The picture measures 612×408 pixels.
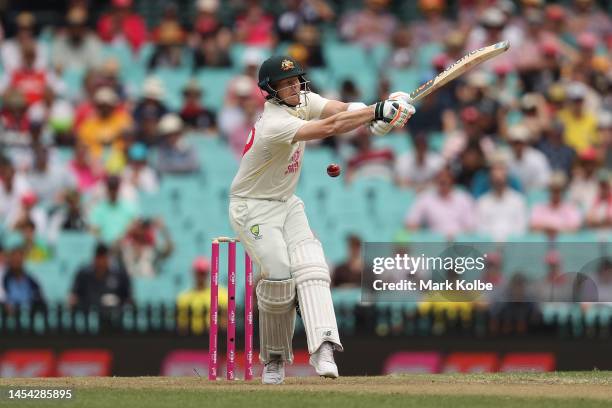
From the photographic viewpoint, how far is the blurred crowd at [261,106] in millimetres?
13836

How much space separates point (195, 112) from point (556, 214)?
4121 mm

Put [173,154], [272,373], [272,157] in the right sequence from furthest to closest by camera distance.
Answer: [173,154]
[272,373]
[272,157]

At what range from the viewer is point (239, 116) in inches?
615

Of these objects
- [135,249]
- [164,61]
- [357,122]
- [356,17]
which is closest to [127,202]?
[135,249]

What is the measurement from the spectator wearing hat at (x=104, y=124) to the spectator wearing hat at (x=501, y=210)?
3908mm

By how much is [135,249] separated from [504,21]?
5.10 metres

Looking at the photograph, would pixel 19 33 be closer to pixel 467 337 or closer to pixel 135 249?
pixel 135 249

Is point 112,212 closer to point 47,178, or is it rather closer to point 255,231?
point 47,178

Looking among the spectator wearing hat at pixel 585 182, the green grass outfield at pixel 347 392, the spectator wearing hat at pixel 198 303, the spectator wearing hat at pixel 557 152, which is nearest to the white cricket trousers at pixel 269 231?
the green grass outfield at pixel 347 392

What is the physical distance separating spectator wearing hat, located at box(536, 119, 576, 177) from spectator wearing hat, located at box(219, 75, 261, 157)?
289cm

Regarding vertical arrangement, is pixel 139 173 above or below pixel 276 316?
above

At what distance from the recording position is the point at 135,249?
1375 centimetres

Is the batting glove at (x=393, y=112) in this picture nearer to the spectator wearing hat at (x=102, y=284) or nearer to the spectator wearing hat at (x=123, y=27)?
the spectator wearing hat at (x=102, y=284)
